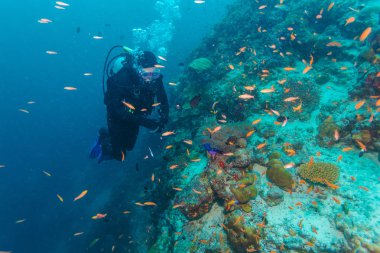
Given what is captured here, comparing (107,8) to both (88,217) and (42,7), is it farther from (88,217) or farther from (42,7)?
(88,217)

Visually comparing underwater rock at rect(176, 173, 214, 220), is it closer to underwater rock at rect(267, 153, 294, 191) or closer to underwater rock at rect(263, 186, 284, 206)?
underwater rock at rect(263, 186, 284, 206)

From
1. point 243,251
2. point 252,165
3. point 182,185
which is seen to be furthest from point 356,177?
point 182,185

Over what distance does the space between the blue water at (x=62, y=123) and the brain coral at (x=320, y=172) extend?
8126 mm

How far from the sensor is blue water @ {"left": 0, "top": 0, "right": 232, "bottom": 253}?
1666 centimetres

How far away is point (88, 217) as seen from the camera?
16094 millimetres

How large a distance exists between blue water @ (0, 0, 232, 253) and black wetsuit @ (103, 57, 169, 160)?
559 centimetres

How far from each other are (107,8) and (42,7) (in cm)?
2490

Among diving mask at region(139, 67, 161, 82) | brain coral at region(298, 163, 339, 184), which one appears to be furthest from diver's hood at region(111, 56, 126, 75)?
brain coral at region(298, 163, 339, 184)

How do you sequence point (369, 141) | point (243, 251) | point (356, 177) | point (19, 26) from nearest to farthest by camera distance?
point (243, 251)
point (356, 177)
point (369, 141)
point (19, 26)

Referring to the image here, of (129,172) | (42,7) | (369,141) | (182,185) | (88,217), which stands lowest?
(42,7)

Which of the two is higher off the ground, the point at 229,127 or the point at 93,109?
the point at 229,127

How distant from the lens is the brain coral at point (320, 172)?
220 inches

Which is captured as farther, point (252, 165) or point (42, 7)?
point (42, 7)

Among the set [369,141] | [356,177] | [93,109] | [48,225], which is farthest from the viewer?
[93,109]
